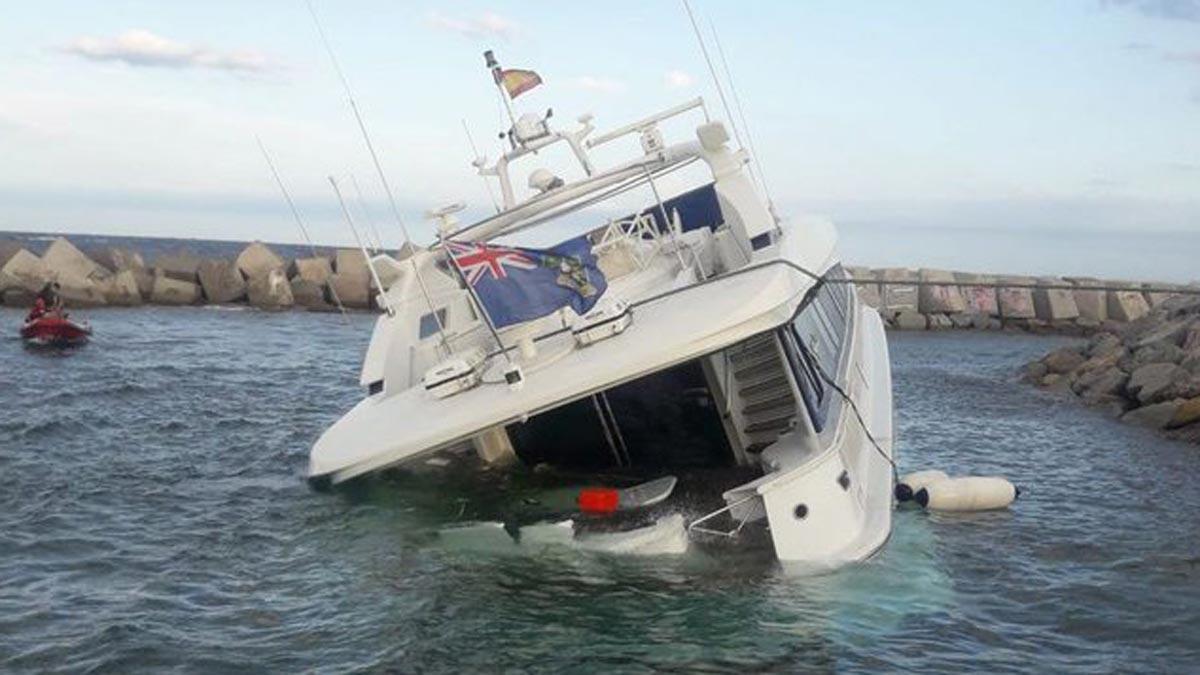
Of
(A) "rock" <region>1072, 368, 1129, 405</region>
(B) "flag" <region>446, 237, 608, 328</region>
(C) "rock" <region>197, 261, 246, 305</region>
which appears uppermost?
(C) "rock" <region>197, 261, 246, 305</region>

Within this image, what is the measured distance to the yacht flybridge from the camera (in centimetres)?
984

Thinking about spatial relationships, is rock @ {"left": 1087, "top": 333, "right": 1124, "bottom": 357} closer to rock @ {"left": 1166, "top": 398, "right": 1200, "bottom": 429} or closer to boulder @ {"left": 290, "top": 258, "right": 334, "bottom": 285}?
rock @ {"left": 1166, "top": 398, "right": 1200, "bottom": 429}

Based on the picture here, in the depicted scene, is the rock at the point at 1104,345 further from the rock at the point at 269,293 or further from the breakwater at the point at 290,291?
the rock at the point at 269,293

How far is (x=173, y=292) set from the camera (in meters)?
42.1

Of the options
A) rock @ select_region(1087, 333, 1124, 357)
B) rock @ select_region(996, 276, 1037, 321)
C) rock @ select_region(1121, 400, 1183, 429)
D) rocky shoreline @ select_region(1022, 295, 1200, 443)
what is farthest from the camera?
rock @ select_region(996, 276, 1037, 321)

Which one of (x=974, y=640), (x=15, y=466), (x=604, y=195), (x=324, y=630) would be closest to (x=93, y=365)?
(x=15, y=466)

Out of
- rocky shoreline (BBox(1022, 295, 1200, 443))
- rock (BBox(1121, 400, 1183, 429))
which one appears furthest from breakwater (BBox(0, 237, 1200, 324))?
rock (BBox(1121, 400, 1183, 429))

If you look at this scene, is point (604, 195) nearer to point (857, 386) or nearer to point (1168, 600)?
point (857, 386)

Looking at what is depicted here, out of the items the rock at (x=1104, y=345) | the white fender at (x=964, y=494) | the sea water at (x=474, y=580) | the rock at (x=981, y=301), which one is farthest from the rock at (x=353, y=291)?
the white fender at (x=964, y=494)

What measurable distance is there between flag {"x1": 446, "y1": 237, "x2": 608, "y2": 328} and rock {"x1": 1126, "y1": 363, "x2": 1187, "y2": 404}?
1569cm

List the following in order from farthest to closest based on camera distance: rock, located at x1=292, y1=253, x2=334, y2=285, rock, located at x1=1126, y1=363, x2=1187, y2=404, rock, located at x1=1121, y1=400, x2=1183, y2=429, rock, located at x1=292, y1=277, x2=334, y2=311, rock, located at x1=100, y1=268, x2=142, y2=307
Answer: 1. rock, located at x1=292, y1=253, x2=334, y2=285
2. rock, located at x1=292, y1=277, x2=334, y2=311
3. rock, located at x1=100, y1=268, x2=142, y2=307
4. rock, located at x1=1126, y1=363, x2=1187, y2=404
5. rock, located at x1=1121, y1=400, x2=1183, y2=429

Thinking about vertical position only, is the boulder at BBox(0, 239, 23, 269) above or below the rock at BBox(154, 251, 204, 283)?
above

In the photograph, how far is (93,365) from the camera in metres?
23.8

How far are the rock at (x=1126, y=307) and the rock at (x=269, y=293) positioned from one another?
35661 millimetres
